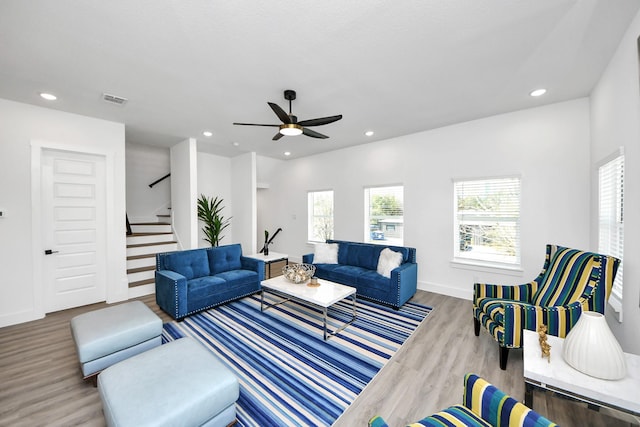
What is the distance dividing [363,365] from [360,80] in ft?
9.67

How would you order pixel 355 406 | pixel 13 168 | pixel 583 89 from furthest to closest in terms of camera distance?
pixel 13 168
pixel 583 89
pixel 355 406

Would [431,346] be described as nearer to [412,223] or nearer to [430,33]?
[412,223]

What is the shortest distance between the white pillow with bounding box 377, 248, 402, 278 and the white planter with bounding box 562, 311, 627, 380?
7.47 feet

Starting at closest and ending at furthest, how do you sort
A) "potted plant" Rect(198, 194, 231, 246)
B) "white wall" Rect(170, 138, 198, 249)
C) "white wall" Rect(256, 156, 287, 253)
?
"white wall" Rect(170, 138, 198, 249), "potted plant" Rect(198, 194, 231, 246), "white wall" Rect(256, 156, 287, 253)

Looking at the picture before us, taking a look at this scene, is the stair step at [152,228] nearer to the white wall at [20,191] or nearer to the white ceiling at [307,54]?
the white wall at [20,191]

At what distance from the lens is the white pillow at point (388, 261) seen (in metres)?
3.76

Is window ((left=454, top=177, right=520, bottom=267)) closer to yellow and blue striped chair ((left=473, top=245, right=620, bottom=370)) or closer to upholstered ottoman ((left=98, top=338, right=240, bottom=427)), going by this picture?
yellow and blue striped chair ((left=473, top=245, right=620, bottom=370))

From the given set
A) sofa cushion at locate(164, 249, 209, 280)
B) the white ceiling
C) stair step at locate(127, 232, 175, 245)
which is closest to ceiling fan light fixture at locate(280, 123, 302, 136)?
the white ceiling

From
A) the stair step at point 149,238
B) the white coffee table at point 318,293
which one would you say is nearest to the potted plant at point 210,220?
the stair step at point 149,238

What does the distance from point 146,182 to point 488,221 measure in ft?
24.1

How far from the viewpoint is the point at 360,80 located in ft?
8.83

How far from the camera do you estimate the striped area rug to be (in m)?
1.86

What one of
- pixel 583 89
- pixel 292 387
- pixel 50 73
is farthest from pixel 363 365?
pixel 50 73

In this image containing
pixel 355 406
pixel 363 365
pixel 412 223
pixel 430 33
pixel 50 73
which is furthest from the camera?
pixel 412 223
